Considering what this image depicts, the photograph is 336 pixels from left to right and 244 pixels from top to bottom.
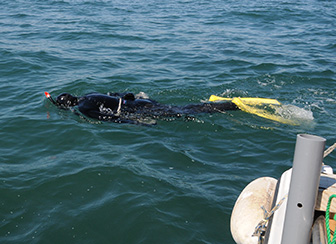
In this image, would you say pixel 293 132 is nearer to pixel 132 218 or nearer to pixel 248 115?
pixel 248 115

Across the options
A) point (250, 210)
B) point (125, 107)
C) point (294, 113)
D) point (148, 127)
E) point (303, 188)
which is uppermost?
point (303, 188)

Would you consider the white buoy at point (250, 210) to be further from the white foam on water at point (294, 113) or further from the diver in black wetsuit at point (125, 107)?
the white foam on water at point (294, 113)

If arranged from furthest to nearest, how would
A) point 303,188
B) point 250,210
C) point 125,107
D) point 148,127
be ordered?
point 125,107, point 148,127, point 250,210, point 303,188

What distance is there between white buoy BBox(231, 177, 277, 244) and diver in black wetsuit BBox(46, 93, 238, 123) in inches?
143

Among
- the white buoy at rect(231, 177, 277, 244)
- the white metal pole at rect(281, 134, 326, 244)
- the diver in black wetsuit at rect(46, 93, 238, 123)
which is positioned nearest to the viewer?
the white metal pole at rect(281, 134, 326, 244)

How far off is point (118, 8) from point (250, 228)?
1433 centimetres

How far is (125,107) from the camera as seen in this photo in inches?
253

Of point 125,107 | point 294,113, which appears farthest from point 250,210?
point 294,113

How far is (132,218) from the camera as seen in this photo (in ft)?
13.4

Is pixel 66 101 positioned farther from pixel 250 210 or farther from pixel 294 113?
pixel 250 210

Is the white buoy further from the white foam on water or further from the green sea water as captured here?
the white foam on water

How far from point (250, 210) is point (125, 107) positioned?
13.5ft

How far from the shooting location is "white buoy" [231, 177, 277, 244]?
2.51m

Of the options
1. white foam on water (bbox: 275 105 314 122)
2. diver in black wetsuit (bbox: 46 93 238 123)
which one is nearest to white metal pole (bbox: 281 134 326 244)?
diver in black wetsuit (bbox: 46 93 238 123)
